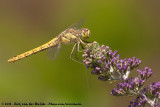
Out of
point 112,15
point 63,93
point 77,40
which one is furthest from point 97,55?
point 112,15

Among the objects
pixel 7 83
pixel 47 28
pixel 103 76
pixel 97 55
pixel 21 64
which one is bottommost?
pixel 103 76

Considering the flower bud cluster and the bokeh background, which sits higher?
the bokeh background

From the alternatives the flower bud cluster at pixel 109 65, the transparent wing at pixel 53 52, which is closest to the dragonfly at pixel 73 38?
the transparent wing at pixel 53 52

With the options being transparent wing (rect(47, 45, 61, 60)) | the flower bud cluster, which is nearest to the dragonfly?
transparent wing (rect(47, 45, 61, 60))

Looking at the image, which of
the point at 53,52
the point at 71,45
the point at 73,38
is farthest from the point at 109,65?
the point at 71,45

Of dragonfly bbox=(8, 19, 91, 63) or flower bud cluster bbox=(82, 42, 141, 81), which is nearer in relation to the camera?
flower bud cluster bbox=(82, 42, 141, 81)

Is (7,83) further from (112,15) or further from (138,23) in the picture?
(138,23)

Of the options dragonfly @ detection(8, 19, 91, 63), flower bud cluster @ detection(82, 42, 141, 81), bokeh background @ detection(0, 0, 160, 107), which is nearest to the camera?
flower bud cluster @ detection(82, 42, 141, 81)

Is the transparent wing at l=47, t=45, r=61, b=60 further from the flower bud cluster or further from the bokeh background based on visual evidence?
the flower bud cluster

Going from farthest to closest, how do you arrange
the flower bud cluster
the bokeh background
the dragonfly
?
the bokeh background
the dragonfly
the flower bud cluster
